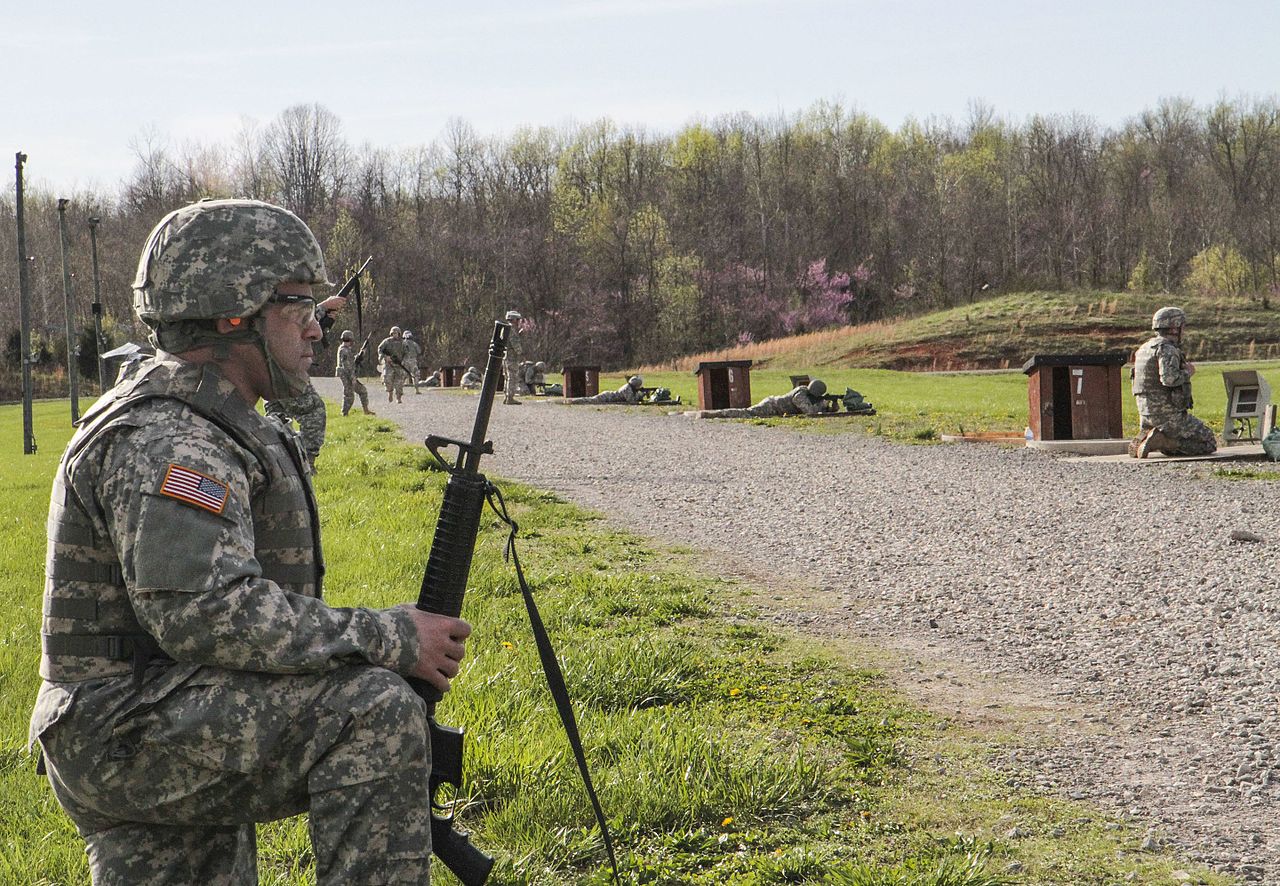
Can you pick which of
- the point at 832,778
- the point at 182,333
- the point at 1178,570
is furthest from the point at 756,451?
the point at 182,333

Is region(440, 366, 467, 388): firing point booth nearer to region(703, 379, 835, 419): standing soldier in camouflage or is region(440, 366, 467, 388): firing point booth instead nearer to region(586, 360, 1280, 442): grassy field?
region(586, 360, 1280, 442): grassy field

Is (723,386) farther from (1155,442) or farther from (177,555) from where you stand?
(177,555)

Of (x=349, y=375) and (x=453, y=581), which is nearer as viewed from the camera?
(x=453, y=581)

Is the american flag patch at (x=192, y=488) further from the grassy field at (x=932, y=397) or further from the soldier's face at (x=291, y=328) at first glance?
the grassy field at (x=932, y=397)

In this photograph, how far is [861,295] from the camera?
87.8m

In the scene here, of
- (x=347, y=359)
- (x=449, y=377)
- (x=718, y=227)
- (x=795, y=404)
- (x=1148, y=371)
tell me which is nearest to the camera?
(x=1148, y=371)

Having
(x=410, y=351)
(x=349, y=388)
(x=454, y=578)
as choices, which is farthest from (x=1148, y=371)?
(x=410, y=351)

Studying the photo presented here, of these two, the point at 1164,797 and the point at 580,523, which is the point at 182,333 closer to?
the point at 1164,797

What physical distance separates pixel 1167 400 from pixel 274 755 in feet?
50.5

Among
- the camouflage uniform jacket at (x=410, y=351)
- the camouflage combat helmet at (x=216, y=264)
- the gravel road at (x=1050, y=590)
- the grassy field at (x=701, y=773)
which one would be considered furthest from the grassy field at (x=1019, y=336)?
the camouflage combat helmet at (x=216, y=264)

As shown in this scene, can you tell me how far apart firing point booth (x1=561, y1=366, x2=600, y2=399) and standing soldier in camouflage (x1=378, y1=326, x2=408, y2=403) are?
15.5ft

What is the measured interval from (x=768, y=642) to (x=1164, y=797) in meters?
2.53

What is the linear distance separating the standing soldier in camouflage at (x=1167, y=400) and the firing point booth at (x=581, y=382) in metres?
21.5

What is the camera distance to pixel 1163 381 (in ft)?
51.4
